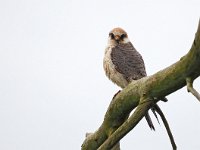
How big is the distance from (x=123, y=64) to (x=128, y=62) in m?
0.13

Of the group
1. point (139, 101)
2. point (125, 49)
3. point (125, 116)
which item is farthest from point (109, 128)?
point (125, 49)

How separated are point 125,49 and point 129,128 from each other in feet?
17.7

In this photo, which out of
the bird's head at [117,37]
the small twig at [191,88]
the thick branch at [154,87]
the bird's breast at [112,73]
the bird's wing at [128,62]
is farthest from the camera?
the bird's head at [117,37]

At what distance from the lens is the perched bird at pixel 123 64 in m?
9.62

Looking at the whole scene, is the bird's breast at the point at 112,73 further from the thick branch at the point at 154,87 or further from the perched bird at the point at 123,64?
the thick branch at the point at 154,87

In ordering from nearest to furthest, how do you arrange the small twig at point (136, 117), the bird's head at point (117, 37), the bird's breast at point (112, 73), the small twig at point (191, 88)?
the small twig at point (191, 88) → the small twig at point (136, 117) → the bird's breast at point (112, 73) → the bird's head at point (117, 37)

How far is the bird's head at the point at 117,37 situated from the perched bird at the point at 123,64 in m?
0.16

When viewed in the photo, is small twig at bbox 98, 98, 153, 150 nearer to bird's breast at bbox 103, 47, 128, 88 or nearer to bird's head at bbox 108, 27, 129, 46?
bird's breast at bbox 103, 47, 128, 88

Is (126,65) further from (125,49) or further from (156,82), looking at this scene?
(156,82)

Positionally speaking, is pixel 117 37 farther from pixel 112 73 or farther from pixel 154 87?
pixel 154 87

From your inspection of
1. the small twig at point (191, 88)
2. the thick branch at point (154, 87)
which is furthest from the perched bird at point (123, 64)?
the small twig at point (191, 88)

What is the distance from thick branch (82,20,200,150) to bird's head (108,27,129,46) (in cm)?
464

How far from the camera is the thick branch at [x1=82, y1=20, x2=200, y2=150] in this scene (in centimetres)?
467

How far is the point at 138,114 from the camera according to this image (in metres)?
5.16
